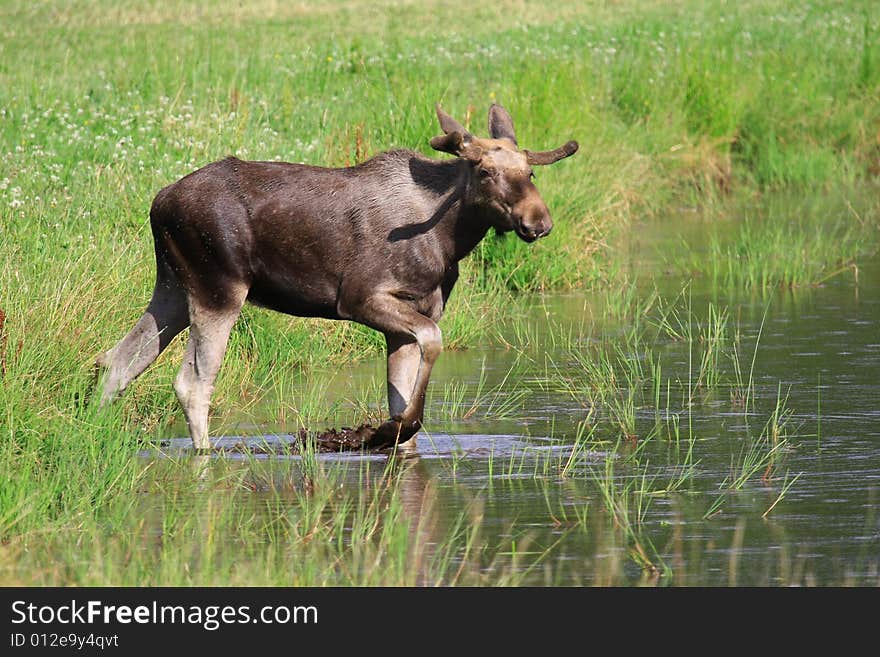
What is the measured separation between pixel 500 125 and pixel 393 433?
193 cm

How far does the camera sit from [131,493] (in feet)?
25.3

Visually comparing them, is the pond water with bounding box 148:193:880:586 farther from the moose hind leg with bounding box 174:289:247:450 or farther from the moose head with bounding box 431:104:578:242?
the moose head with bounding box 431:104:578:242

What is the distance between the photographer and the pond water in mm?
7082

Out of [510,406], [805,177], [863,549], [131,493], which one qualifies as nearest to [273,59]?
[805,177]

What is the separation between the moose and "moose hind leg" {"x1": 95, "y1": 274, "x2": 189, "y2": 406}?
0.04 feet

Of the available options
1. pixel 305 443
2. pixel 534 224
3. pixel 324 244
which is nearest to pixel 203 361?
pixel 305 443

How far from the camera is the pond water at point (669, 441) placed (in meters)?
7.08

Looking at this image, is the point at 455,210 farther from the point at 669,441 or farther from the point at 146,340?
the point at 146,340

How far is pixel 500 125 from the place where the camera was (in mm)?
9531

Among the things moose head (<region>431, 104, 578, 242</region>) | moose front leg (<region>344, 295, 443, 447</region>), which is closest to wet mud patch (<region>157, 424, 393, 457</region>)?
moose front leg (<region>344, 295, 443, 447</region>)

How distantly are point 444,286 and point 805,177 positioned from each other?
10.9 metres

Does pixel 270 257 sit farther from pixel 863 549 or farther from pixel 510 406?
pixel 863 549

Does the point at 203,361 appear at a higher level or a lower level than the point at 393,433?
higher

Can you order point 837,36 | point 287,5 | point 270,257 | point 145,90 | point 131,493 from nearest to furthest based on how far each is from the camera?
point 131,493 < point 270,257 < point 145,90 < point 837,36 < point 287,5
